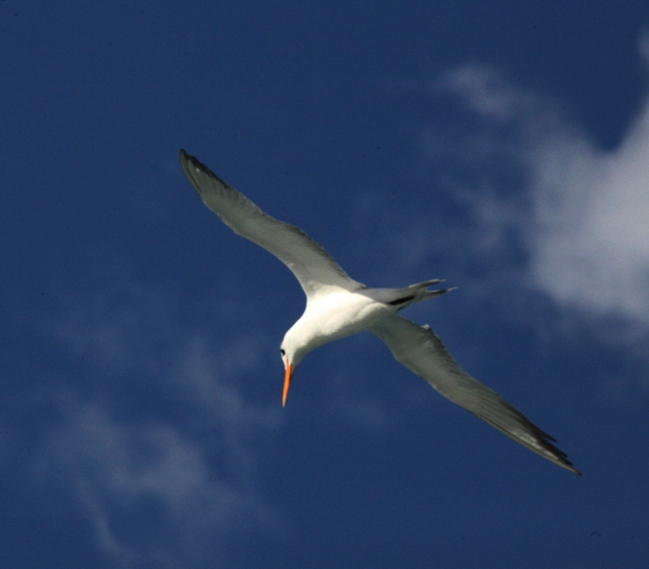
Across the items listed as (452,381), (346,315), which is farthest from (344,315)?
(452,381)

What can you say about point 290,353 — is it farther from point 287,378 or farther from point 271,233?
point 271,233

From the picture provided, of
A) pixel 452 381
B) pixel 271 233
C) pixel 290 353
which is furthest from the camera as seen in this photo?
pixel 452 381

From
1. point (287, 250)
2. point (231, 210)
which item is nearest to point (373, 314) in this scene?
point (287, 250)

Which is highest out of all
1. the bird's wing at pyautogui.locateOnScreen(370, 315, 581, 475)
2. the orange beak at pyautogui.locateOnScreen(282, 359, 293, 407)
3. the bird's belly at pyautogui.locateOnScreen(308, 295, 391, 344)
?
the bird's wing at pyautogui.locateOnScreen(370, 315, 581, 475)

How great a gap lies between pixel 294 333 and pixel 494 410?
3391 millimetres

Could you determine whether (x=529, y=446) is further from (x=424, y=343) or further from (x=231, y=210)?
(x=231, y=210)

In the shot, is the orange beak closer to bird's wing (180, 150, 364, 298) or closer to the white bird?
the white bird

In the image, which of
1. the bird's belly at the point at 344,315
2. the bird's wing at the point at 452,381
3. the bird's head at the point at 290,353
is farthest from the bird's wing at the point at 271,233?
the bird's wing at the point at 452,381

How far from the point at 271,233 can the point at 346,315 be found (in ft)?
5.22

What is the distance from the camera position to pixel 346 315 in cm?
1298

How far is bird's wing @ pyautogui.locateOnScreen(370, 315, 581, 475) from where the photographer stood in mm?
13859

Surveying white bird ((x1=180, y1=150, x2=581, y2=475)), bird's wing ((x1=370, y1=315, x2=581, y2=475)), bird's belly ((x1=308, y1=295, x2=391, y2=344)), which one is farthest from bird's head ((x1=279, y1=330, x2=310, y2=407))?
bird's wing ((x1=370, y1=315, x2=581, y2=475))

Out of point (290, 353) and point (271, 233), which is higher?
point (271, 233)

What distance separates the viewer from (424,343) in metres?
14.2
